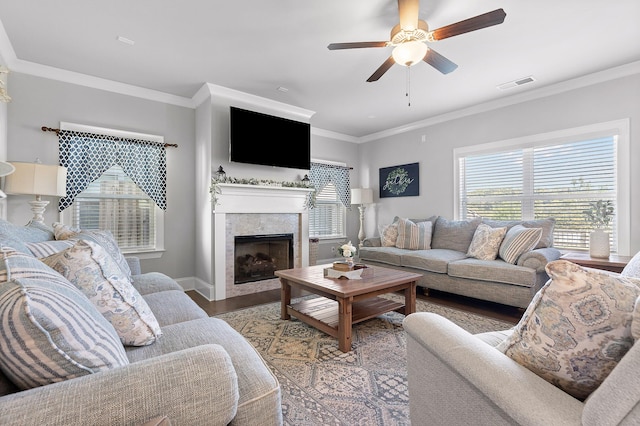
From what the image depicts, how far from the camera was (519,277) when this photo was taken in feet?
10.0

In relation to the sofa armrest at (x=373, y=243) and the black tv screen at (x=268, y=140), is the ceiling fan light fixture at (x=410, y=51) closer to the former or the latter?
the black tv screen at (x=268, y=140)

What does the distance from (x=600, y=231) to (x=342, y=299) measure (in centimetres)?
271

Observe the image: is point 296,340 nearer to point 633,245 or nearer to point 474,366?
point 474,366

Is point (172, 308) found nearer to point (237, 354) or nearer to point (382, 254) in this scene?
point (237, 354)

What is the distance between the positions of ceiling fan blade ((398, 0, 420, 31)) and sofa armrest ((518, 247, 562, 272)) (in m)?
2.51

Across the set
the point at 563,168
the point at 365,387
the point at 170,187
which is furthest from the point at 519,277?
the point at 170,187

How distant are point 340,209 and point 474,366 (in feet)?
17.0

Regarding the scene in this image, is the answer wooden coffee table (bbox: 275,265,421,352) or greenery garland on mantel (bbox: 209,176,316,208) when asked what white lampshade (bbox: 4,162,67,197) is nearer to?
greenery garland on mantel (bbox: 209,176,316,208)

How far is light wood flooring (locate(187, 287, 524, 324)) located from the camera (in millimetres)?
3203

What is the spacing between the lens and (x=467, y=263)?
3.47m

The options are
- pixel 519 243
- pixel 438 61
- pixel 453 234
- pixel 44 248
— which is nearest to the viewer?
pixel 44 248

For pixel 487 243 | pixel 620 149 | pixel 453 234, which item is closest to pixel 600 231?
pixel 487 243

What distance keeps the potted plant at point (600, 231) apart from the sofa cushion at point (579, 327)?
277 cm

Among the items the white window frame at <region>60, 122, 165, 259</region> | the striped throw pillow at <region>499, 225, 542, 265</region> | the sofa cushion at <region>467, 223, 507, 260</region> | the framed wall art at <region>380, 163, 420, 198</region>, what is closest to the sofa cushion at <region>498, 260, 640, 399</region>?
the striped throw pillow at <region>499, 225, 542, 265</region>
